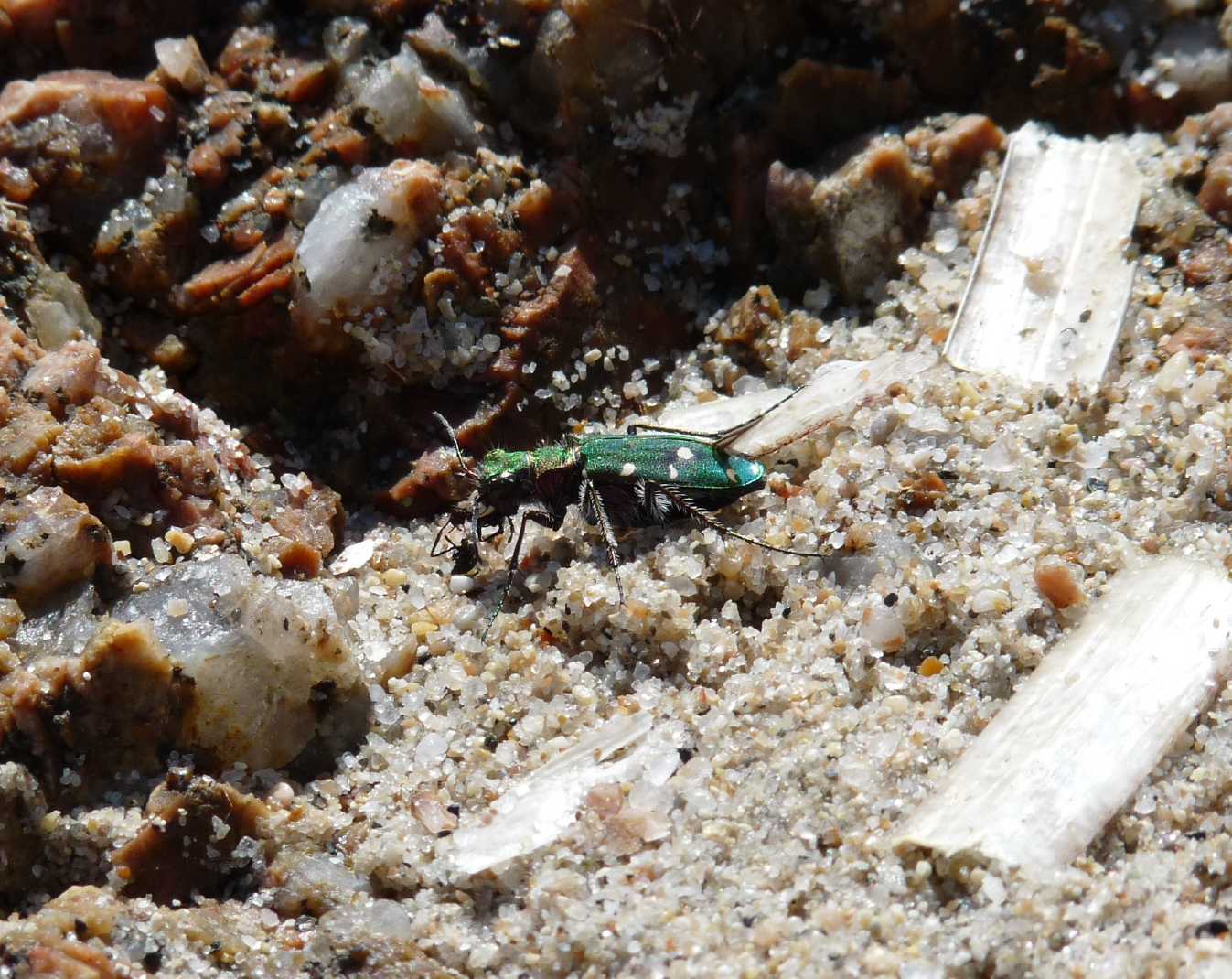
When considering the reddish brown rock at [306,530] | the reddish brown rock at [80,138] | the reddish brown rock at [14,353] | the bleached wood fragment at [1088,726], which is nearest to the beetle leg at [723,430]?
the reddish brown rock at [306,530]

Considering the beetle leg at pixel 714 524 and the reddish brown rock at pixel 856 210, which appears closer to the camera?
the beetle leg at pixel 714 524

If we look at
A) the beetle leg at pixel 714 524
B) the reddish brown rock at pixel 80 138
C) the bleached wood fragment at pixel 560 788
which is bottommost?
the bleached wood fragment at pixel 560 788

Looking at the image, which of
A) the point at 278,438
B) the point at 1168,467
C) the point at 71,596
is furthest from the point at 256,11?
the point at 1168,467

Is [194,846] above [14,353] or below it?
below

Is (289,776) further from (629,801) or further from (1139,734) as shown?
(1139,734)

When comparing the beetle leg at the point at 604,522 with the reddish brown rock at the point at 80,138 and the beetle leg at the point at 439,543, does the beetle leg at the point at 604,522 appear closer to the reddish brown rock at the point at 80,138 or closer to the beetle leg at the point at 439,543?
the beetle leg at the point at 439,543

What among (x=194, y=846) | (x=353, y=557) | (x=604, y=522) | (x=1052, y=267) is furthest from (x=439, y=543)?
(x=1052, y=267)

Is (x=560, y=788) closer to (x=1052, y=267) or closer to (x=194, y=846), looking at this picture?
(x=194, y=846)
